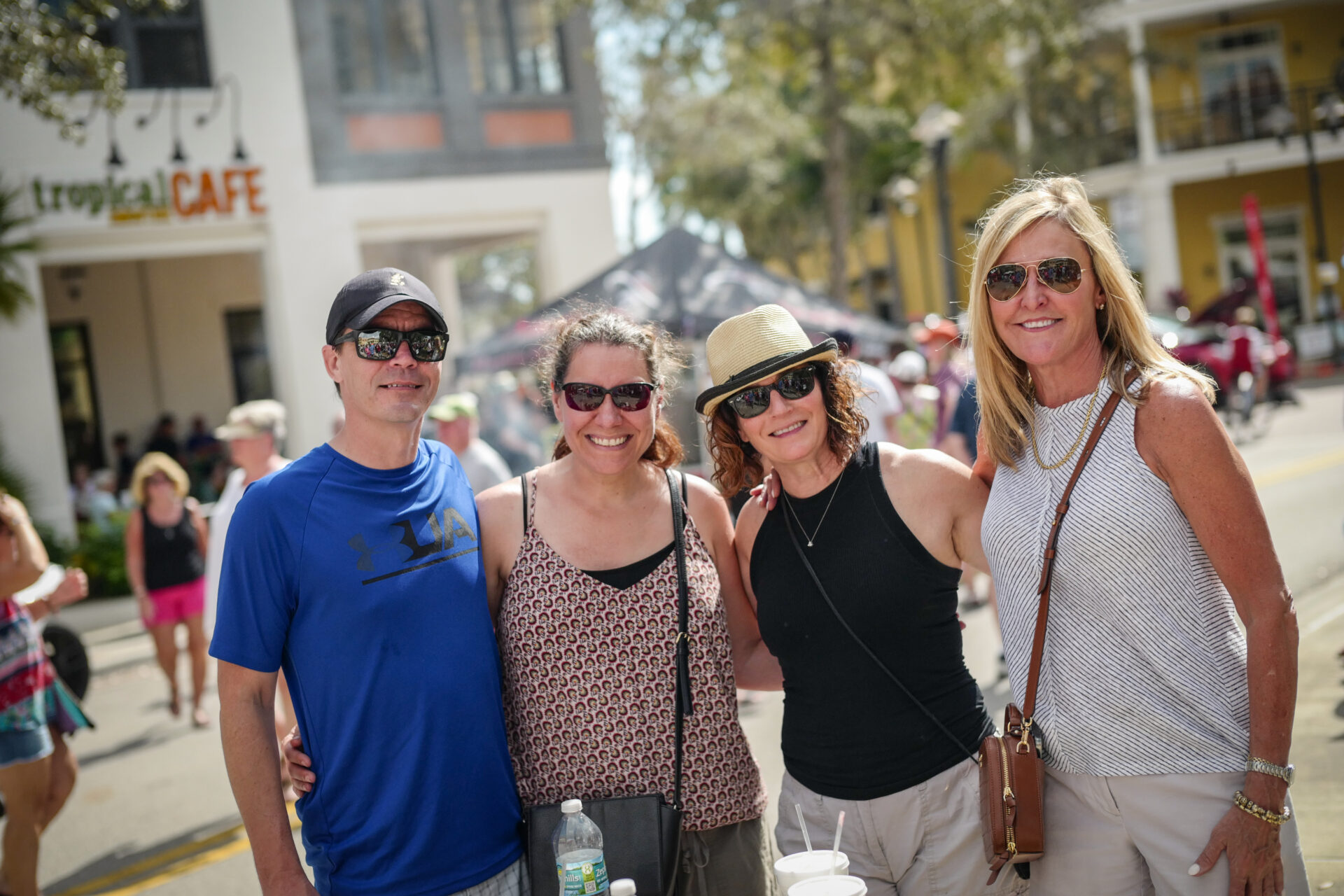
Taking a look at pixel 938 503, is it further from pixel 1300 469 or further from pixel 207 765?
pixel 1300 469

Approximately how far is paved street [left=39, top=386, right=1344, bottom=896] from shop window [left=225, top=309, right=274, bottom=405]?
30.5ft

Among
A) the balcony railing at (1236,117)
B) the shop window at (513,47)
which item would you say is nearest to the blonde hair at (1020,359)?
the shop window at (513,47)

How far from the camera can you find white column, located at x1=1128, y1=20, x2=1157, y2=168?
25.9 meters

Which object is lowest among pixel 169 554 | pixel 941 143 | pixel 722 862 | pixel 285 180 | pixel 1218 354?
pixel 722 862

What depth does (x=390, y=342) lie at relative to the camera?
104 inches

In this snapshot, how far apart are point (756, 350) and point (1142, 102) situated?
1050 inches

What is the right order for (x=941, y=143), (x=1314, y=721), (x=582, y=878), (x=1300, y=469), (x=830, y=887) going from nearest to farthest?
(x=830, y=887)
(x=582, y=878)
(x=1314, y=721)
(x=1300, y=469)
(x=941, y=143)

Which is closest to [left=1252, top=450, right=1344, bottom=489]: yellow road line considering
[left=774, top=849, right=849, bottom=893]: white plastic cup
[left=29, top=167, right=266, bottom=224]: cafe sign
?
[left=774, top=849, right=849, bottom=893]: white plastic cup

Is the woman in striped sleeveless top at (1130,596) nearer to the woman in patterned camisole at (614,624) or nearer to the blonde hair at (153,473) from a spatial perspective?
the woman in patterned camisole at (614,624)

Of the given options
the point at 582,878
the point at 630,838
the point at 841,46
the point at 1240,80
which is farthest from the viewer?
the point at 1240,80

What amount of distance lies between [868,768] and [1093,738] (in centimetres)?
51

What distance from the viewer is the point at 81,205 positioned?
1361 cm

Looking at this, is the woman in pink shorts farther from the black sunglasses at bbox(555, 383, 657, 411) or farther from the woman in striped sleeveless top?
the woman in striped sleeveless top

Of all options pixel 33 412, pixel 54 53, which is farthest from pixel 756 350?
pixel 33 412
